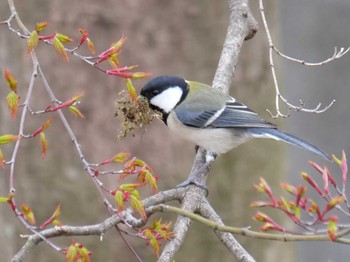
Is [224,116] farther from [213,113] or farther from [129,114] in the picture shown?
[129,114]

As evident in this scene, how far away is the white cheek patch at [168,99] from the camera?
351cm

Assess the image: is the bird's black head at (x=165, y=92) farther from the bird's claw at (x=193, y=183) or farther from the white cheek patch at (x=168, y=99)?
the bird's claw at (x=193, y=183)

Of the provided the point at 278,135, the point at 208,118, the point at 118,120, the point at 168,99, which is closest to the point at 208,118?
Answer: the point at 208,118

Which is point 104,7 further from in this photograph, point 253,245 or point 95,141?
point 253,245

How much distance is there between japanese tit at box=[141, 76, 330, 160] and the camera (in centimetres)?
361

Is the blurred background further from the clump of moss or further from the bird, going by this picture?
the clump of moss

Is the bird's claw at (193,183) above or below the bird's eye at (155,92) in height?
below

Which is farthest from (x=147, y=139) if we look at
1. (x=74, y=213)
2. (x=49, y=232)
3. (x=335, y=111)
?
(x=335, y=111)

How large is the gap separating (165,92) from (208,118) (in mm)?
318

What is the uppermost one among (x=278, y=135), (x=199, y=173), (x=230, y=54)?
(x=230, y=54)

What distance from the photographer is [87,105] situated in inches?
169

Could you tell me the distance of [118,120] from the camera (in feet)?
14.2

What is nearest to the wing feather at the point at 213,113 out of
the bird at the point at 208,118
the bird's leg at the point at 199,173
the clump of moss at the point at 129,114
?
the bird at the point at 208,118

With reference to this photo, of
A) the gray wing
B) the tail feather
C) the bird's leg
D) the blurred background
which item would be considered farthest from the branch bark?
the blurred background
